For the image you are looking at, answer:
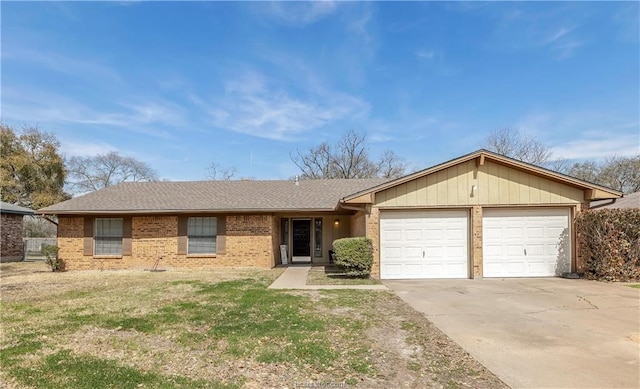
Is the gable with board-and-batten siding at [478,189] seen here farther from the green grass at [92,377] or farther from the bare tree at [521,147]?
the bare tree at [521,147]

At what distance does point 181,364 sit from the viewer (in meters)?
4.35

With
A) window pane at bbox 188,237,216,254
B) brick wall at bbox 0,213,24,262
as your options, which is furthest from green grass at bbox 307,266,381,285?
brick wall at bbox 0,213,24,262

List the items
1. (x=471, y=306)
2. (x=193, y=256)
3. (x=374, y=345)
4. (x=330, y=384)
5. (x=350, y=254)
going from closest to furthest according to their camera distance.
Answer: (x=330, y=384) < (x=374, y=345) < (x=471, y=306) < (x=350, y=254) < (x=193, y=256)

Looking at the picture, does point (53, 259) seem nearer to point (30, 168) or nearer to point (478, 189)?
point (478, 189)

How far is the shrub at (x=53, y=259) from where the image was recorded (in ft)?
48.3

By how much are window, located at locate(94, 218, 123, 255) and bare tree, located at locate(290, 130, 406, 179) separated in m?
23.8

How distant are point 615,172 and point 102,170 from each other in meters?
51.0

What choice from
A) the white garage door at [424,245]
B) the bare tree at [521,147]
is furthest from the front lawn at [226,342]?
the bare tree at [521,147]

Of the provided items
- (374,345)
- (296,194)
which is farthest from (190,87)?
(374,345)

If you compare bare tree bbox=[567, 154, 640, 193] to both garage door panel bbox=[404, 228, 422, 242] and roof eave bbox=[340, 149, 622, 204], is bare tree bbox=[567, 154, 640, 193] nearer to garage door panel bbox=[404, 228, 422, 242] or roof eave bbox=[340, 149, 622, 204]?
roof eave bbox=[340, 149, 622, 204]

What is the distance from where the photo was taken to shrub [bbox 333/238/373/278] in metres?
11.1

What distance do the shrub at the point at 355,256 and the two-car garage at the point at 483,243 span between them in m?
0.62

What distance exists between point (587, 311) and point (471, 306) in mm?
2022

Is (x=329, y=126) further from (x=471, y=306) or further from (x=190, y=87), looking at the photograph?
(x=471, y=306)
